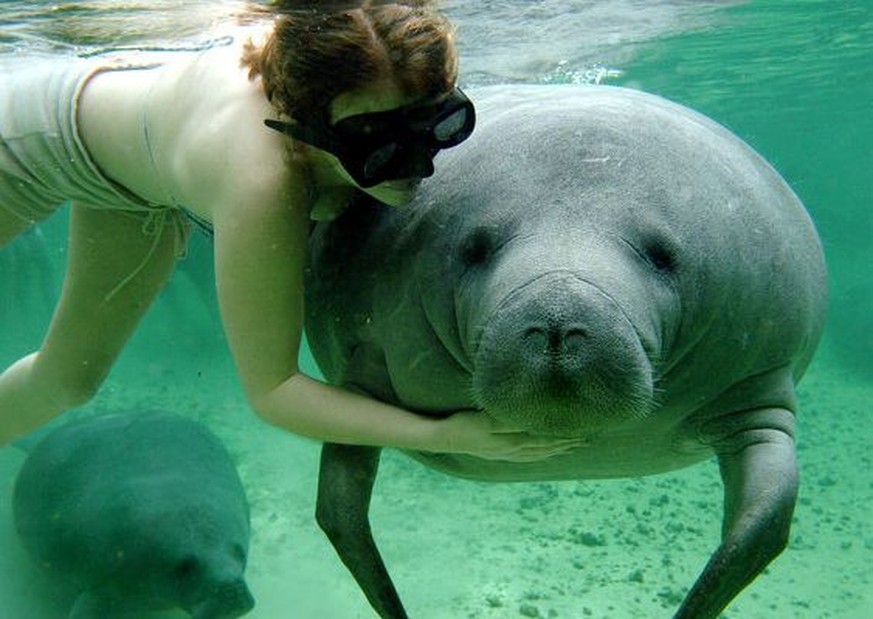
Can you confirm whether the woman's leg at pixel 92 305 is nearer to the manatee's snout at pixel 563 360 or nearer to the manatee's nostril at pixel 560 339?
the manatee's snout at pixel 563 360

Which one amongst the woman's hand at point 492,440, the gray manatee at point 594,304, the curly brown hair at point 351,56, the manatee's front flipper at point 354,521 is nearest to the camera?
the gray manatee at point 594,304

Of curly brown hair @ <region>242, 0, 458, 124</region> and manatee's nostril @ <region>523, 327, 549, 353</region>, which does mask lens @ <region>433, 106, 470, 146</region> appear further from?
manatee's nostril @ <region>523, 327, 549, 353</region>

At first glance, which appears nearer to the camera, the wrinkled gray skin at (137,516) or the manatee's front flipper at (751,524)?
the manatee's front flipper at (751,524)

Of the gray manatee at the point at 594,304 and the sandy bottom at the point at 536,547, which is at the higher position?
the gray manatee at the point at 594,304

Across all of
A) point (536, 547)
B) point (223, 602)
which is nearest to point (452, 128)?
point (223, 602)

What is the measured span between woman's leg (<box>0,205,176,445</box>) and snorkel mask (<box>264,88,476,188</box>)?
5.04ft

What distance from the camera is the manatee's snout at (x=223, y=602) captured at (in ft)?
19.3

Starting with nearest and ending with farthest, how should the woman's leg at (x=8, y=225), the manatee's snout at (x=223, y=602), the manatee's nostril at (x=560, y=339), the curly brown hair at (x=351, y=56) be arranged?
the manatee's nostril at (x=560, y=339), the curly brown hair at (x=351, y=56), the woman's leg at (x=8, y=225), the manatee's snout at (x=223, y=602)

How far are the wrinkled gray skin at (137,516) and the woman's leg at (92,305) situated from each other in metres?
1.86

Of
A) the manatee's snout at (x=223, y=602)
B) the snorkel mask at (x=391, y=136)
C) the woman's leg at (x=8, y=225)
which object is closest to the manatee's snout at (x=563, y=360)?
the snorkel mask at (x=391, y=136)

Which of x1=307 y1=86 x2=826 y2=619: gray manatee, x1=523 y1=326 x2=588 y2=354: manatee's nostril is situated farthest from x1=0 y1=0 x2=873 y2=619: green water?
x1=523 y1=326 x2=588 y2=354: manatee's nostril

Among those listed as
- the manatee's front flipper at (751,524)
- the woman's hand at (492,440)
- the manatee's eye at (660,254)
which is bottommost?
the manatee's front flipper at (751,524)

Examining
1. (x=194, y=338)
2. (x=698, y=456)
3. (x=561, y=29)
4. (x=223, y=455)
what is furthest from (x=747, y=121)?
(x=698, y=456)

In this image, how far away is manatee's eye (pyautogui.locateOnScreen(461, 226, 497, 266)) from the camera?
2.80 meters
